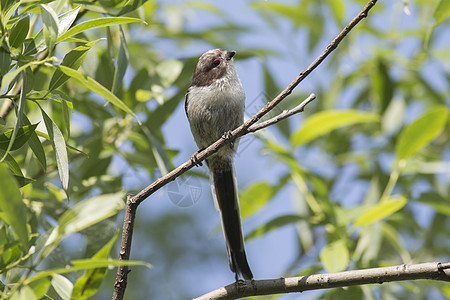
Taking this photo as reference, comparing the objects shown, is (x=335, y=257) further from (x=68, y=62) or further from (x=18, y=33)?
(x=18, y=33)

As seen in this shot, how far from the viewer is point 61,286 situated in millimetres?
1570

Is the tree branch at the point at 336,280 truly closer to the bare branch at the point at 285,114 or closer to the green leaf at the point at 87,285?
the green leaf at the point at 87,285

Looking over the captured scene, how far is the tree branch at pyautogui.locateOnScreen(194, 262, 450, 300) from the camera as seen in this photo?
1738 millimetres

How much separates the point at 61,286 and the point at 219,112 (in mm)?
1799

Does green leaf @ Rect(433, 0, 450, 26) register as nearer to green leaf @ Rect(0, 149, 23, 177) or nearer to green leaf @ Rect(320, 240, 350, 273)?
green leaf @ Rect(320, 240, 350, 273)

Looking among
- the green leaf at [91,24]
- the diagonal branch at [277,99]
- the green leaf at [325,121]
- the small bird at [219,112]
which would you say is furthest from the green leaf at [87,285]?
the green leaf at [325,121]

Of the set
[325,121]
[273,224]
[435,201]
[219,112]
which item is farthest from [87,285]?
[435,201]

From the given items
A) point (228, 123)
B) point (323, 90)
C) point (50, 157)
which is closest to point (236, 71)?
point (228, 123)

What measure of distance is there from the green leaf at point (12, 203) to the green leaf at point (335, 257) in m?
1.46

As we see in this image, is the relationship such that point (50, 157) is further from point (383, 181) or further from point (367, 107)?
point (367, 107)

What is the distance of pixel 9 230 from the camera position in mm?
1942

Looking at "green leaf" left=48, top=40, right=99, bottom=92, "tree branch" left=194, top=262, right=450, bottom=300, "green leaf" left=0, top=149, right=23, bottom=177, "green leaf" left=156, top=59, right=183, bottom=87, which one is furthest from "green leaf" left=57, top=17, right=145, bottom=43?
"green leaf" left=156, top=59, right=183, bottom=87

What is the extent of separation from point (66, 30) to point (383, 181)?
7.84 feet

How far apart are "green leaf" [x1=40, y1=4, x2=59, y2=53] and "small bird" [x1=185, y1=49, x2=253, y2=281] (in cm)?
159
